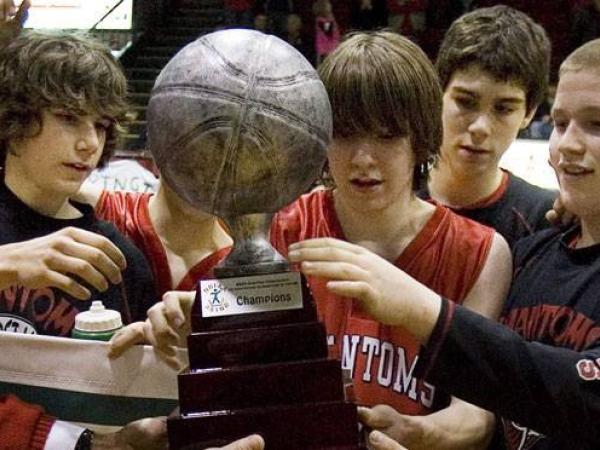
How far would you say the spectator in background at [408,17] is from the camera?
8.76 meters

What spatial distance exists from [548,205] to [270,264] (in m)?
1.08

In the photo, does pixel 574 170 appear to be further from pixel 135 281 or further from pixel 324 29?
pixel 324 29

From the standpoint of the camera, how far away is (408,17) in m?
8.81

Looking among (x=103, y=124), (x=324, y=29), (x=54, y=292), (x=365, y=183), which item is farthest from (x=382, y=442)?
(x=324, y=29)

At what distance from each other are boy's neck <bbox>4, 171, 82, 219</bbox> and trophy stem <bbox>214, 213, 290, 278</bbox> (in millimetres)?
697

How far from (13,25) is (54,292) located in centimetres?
63

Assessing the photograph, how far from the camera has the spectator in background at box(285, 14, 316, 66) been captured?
27.6 ft

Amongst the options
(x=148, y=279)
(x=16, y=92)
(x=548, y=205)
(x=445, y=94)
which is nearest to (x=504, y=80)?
(x=445, y=94)

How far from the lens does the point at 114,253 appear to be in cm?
127

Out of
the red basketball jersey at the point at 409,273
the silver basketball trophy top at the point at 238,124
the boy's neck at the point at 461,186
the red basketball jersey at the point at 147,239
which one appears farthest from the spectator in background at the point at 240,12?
the silver basketball trophy top at the point at 238,124

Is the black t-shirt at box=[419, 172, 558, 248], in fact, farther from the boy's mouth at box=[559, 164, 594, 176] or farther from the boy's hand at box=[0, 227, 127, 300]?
the boy's hand at box=[0, 227, 127, 300]

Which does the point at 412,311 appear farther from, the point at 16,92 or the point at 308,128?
the point at 16,92

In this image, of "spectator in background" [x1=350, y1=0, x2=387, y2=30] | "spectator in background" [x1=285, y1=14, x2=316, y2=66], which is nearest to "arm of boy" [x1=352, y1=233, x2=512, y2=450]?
"spectator in background" [x1=285, y1=14, x2=316, y2=66]

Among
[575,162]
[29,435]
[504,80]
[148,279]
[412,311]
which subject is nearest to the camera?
[412,311]
